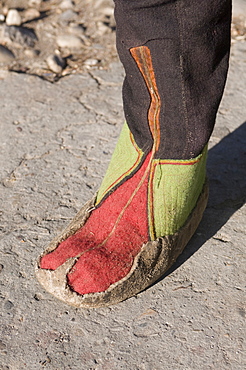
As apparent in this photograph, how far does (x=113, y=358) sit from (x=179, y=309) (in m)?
0.21

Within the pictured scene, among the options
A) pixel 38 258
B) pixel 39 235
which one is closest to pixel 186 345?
pixel 38 258

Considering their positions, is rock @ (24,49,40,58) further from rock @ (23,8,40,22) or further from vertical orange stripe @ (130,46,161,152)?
vertical orange stripe @ (130,46,161,152)

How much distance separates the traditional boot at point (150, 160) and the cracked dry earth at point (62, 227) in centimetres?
6

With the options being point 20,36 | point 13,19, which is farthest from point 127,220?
point 13,19

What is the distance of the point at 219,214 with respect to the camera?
5.10 ft

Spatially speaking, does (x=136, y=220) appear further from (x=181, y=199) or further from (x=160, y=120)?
(x=160, y=120)

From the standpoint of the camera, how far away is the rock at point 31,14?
2.78 metres

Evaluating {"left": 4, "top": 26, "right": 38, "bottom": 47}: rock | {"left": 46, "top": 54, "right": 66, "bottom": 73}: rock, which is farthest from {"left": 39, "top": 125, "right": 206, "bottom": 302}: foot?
{"left": 4, "top": 26, "right": 38, "bottom": 47}: rock

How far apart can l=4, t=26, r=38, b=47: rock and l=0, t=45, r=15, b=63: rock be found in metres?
0.12

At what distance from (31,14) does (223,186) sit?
166cm

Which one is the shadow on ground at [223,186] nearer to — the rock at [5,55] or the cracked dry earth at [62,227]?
the cracked dry earth at [62,227]

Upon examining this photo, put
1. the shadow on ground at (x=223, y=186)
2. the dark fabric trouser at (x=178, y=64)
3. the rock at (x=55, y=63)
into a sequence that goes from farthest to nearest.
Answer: the rock at (x=55, y=63), the shadow on ground at (x=223, y=186), the dark fabric trouser at (x=178, y=64)

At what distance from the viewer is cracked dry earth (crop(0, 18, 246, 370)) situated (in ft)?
3.82

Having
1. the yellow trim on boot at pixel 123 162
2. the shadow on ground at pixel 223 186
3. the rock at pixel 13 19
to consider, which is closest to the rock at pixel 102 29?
the rock at pixel 13 19
